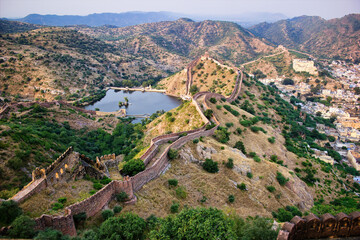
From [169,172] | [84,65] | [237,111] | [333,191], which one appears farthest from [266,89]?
[84,65]

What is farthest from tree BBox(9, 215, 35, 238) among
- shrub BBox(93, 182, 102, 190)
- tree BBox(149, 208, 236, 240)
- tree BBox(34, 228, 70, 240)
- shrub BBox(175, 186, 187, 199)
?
shrub BBox(175, 186, 187, 199)

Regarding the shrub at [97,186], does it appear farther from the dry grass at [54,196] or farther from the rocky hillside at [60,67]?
the rocky hillside at [60,67]

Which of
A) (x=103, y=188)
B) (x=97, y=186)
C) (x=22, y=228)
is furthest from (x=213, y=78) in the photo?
(x=22, y=228)

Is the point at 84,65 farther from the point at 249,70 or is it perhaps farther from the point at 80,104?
the point at 249,70

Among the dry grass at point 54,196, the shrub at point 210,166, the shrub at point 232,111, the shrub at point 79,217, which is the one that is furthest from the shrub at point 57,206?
the shrub at point 232,111

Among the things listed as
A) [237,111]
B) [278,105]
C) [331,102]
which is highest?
[237,111]
